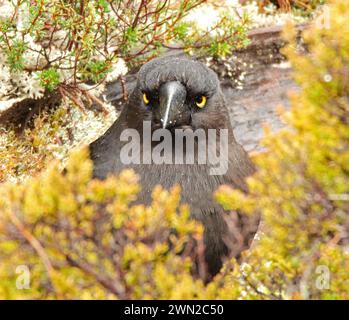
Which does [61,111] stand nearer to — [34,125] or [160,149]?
[34,125]

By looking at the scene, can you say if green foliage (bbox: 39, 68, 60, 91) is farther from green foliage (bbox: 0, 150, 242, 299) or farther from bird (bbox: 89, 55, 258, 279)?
green foliage (bbox: 0, 150, 242, 299)

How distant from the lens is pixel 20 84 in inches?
154

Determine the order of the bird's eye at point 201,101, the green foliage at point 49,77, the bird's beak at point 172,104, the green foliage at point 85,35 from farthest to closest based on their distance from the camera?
the green foliage at point 49,77
the green foliage at point 85,35
the bird's eye at point 201,101
the bird's beak at point 172,104

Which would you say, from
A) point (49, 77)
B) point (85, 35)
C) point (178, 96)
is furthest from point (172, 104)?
point (49, 77)

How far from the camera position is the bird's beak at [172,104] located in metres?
2.56

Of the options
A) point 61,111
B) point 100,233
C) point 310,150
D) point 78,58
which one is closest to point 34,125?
point 61,111

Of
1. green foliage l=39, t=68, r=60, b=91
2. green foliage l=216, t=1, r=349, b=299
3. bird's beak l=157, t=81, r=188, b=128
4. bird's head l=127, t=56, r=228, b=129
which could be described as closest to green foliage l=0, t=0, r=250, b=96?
green foliage l=39, t=68, r=60, b=91

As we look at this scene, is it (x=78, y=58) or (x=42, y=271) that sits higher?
(x=78, y=58)

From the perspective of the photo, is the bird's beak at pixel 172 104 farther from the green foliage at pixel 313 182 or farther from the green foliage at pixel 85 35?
the green foliage at pixel 313 182

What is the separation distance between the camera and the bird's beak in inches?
101

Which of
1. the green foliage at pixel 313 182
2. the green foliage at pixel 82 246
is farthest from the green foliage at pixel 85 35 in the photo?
the green foliage at pixel 313 182

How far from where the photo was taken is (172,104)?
102 inches

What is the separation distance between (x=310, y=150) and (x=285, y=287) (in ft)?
1.26
